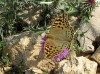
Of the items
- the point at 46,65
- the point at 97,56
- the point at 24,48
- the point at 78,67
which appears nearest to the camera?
the point at 78,67

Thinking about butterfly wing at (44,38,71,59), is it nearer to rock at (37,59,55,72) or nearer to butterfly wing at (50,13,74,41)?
butterfly wing at (50,13,74,41)

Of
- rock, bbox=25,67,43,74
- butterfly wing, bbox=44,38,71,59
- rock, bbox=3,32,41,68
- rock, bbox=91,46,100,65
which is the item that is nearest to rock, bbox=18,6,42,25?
rock, bbox=3,32,41,68

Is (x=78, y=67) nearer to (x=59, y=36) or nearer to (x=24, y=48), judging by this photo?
(x=59, y=36)

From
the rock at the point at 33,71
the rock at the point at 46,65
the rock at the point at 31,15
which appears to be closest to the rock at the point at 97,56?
the rock at the point at 46,65

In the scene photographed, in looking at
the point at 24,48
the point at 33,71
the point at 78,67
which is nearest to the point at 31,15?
the point at 24,48

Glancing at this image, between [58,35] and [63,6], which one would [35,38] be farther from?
[58,35]

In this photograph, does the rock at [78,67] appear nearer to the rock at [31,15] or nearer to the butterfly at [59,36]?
the butterfly at [59,36]

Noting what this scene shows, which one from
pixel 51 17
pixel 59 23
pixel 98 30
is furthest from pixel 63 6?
pixel 59 23
